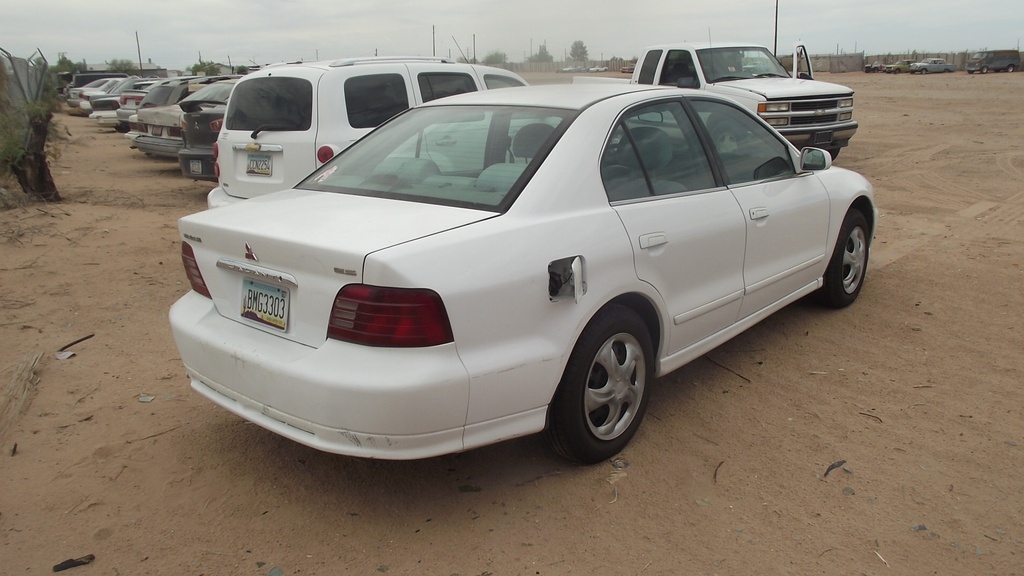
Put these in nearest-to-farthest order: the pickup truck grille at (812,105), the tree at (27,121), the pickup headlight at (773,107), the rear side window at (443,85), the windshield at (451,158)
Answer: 1. the windshield at (451,158)
2. the rear side window at (443,85)
3. the tree at (27,121)
4. the pickup headlight at (773,107)
5. the pickup truck grille at (812,105)

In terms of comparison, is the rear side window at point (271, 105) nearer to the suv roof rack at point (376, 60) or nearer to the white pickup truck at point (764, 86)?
the suv roof rack at point (376, 60)

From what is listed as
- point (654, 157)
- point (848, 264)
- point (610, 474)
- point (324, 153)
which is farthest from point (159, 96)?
point (610, 474)

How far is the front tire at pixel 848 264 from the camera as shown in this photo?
5.32 m

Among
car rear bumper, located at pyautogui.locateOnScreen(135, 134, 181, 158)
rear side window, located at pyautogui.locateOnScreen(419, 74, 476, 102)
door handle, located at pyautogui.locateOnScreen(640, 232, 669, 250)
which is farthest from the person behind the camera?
car rear bumper, located at pyautogui.locateOnScreen(135, 134, 181, 158)

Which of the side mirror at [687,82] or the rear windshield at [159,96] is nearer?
the side mirror at [687,82]

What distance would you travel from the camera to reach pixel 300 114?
6.52 meters

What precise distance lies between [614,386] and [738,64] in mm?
10490

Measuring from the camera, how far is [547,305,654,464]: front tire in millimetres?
3211

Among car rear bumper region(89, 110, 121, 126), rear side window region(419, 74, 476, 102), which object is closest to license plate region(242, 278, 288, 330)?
rear side window region(419, 74, 476, 102)

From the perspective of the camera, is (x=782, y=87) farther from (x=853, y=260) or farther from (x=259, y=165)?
(x=259, y=165)

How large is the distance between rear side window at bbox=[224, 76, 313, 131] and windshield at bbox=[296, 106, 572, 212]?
251 cm

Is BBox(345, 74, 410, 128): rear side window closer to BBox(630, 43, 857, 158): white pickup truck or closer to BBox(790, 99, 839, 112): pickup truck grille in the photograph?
BBox(630, 43, 857, 158): white pickup truck

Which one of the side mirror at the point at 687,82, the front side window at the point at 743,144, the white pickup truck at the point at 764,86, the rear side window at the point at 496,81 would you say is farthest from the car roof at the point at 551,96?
the side mirror at the point at 687,82

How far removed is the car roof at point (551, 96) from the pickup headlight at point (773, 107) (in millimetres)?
7747
